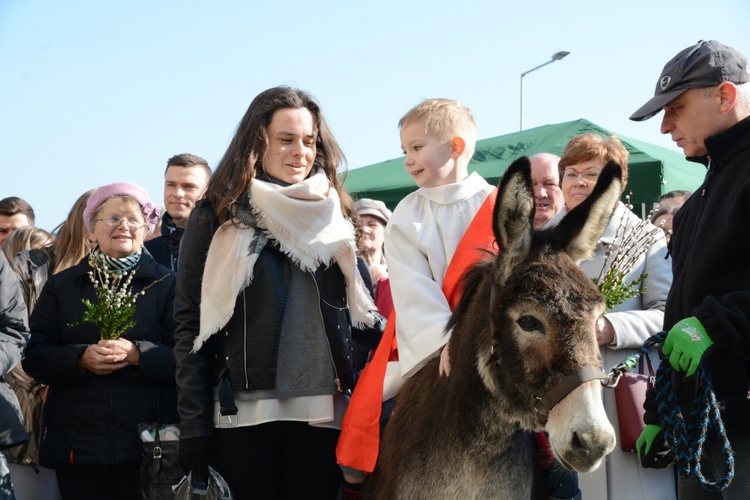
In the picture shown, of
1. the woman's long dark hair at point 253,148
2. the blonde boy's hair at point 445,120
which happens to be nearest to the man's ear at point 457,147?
the blonde boy's hair at point 445,120

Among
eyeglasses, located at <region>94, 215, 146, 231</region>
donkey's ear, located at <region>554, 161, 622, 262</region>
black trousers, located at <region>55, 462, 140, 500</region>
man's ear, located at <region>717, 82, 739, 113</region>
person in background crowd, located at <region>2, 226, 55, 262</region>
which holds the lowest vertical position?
black trousers, located at <region>55, 462, 140, 500</region>

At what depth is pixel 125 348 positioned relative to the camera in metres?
4.48

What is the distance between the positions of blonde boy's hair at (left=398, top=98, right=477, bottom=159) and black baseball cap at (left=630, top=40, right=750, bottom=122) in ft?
3.21

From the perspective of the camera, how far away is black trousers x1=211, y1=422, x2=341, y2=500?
357 centimetres

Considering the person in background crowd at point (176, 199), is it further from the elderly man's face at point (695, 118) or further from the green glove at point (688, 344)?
the green glove at point (688, 344)

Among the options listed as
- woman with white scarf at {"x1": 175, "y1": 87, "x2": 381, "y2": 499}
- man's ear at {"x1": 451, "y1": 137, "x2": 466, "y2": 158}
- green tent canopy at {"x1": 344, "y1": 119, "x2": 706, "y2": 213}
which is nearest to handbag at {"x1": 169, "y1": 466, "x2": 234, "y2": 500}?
woman with white scarf at {"x1": 175, "y1": 87, "x2": 381, "y2": 499}

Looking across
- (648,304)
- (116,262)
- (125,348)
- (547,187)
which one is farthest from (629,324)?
(116,262)

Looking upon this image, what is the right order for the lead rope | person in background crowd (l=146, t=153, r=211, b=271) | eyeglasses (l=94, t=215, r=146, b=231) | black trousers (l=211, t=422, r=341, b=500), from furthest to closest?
person in background crowd (l=146, t=153, r=211, b=271) < eyeglasses (l=94, t=215, r=146, b=231) < black trousers (l=211, t=422, r=341, b=500) < the lead rope

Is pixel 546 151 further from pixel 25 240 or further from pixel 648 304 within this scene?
pixel 25 240

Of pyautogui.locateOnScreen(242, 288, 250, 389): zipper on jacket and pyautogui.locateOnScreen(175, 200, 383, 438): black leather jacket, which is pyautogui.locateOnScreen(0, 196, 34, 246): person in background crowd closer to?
pyautogui.locateOnScreen(175, 200, 383, 438): black leather jacket

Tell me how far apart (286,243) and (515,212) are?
4.06 feet

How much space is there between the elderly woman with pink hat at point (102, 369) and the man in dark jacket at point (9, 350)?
204mm

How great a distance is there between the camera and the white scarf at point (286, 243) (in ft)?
11.9

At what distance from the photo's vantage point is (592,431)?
2.70 meters
